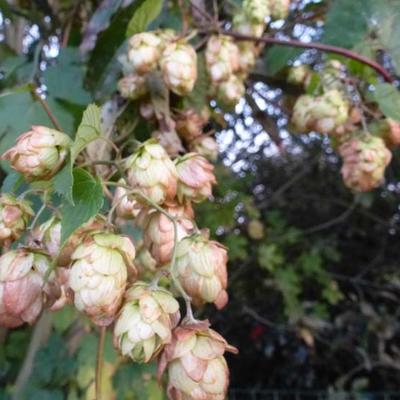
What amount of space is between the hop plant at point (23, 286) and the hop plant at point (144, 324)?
0.08m

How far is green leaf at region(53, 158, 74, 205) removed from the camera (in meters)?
0.52

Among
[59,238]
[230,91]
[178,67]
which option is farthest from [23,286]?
[230,91]

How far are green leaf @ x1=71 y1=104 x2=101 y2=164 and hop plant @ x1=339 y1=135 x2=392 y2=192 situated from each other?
479 mm

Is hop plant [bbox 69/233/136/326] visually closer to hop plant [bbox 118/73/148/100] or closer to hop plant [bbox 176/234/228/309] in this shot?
hop plant [bbox 176/234/228/309]

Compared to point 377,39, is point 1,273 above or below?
below

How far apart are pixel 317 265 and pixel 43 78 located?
1.74 meters

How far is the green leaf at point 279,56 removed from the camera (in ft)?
3.38

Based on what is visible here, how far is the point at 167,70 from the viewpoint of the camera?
0.80 meters

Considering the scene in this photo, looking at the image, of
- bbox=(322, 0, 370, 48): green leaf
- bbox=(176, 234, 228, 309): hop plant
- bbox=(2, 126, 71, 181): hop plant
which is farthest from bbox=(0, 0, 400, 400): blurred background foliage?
bbox=(176, 234, 228, 309): hop plant

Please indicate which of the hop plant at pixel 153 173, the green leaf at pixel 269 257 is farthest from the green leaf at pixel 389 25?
the green leaf at pixel 269 257

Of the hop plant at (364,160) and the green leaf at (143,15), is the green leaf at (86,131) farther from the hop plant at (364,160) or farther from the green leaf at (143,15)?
the hop plant at (364,160)

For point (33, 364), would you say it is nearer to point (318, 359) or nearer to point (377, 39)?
point (377, 39)

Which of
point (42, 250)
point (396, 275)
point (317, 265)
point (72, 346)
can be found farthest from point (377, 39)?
point (396, 275)

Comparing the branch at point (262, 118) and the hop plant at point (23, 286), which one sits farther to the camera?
the branch at point (262, 118)
